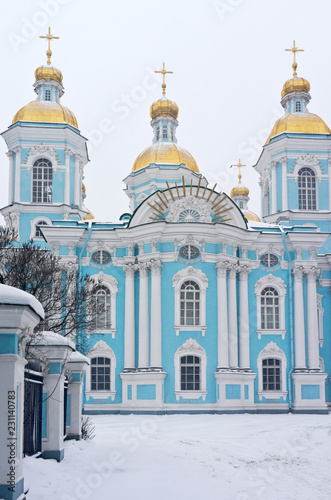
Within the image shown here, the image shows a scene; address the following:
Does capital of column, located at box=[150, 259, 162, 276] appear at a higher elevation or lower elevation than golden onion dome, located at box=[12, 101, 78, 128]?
lower

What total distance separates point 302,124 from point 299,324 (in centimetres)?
1003

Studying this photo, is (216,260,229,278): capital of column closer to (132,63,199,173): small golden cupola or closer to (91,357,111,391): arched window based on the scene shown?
(91,357,111,391): arched window

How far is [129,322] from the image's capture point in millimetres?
25266

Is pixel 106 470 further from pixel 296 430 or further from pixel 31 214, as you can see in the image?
pixel 31 214

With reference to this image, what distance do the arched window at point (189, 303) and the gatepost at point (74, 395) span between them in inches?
470

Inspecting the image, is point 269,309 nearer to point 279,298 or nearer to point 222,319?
point 279,298

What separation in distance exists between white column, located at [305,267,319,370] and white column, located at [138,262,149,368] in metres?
6.14

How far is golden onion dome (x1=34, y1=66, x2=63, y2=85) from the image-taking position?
102ft

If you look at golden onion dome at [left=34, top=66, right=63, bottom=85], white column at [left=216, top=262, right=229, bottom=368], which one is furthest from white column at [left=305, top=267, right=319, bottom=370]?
golden onion dome at [left=34, top=66, right=63, bottom=85]

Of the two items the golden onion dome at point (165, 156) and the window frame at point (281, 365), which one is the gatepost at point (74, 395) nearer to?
the window frame at point (281, 365)

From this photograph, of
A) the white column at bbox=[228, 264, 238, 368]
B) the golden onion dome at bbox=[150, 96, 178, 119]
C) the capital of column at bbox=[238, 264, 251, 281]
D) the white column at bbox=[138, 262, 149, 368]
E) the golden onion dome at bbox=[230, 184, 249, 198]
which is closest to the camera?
the white column at bbox=[138, 262, 149, 368]

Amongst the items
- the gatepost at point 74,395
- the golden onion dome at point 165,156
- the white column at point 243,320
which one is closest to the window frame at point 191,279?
the white column at point 243,320

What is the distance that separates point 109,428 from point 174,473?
8.31 m

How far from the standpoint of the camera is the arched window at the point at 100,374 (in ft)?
82.3
